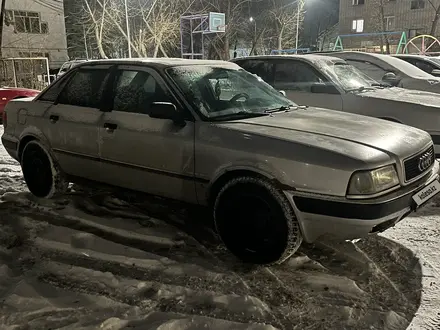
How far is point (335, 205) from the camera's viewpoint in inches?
113

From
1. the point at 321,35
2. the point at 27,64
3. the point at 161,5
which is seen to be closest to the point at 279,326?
the point at 27,64

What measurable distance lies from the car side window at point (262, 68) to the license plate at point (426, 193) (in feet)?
13.0

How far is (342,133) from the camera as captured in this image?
3268mm

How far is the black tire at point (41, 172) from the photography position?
4695mm

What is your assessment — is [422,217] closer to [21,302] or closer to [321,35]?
[21,302]

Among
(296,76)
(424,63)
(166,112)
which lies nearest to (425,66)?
(424,63)

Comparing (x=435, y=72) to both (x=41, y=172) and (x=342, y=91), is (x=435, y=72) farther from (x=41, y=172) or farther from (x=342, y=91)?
(x=41, y=172)

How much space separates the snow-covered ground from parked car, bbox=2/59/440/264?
347mm

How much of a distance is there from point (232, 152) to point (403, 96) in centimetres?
404

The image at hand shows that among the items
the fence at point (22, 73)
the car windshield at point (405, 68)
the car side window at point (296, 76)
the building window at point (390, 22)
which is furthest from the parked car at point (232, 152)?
the building window at point (390, 22)

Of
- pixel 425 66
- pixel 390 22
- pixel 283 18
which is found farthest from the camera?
pixel 390 22

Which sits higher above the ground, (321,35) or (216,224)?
(321,35)

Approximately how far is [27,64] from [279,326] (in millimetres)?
21614

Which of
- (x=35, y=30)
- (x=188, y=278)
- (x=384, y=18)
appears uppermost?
(x=384, y=18)
